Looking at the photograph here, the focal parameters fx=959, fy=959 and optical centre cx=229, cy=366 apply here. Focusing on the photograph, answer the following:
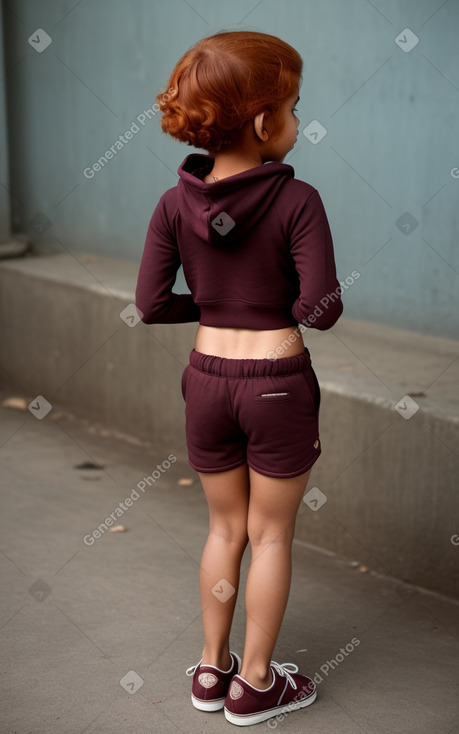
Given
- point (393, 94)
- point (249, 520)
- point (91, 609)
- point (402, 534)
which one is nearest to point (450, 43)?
point (393, 94)

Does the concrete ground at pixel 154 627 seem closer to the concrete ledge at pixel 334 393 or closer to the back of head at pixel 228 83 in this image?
the concrete ledge at pixel 334 393

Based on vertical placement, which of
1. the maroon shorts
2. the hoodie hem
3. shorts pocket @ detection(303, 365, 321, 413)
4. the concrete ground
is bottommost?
the concrete ground

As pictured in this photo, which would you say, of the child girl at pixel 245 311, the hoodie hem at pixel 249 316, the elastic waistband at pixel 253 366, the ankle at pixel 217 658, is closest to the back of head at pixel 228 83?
the child girl at pixel 245 311

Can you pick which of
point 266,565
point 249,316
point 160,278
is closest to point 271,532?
point 266,565

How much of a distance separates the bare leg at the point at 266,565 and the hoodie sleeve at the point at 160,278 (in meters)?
0.47

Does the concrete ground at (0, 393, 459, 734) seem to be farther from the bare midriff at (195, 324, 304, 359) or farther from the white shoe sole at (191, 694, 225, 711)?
the bare midriff at (195, 324, 304, 359)

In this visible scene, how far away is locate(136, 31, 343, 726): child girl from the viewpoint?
7.26 feet

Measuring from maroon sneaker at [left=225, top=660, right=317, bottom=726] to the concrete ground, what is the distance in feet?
0.12

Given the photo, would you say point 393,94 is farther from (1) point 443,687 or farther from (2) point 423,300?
(1) point 443,687

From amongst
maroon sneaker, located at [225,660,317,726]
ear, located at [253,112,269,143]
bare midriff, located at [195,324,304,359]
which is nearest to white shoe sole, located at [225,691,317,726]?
maroon sneaker, located at [225,660,317,726]

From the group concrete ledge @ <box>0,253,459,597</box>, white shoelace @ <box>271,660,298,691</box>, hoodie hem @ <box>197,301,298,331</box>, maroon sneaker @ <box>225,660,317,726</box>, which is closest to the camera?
hoodie hem @ <box>197,301,298,331</box>

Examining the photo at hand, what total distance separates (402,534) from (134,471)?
149 centimetres

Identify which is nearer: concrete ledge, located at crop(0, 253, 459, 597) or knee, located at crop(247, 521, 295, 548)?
knee, located at crop(247, 521, 295, 548)

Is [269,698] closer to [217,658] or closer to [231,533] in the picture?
[217,658]
